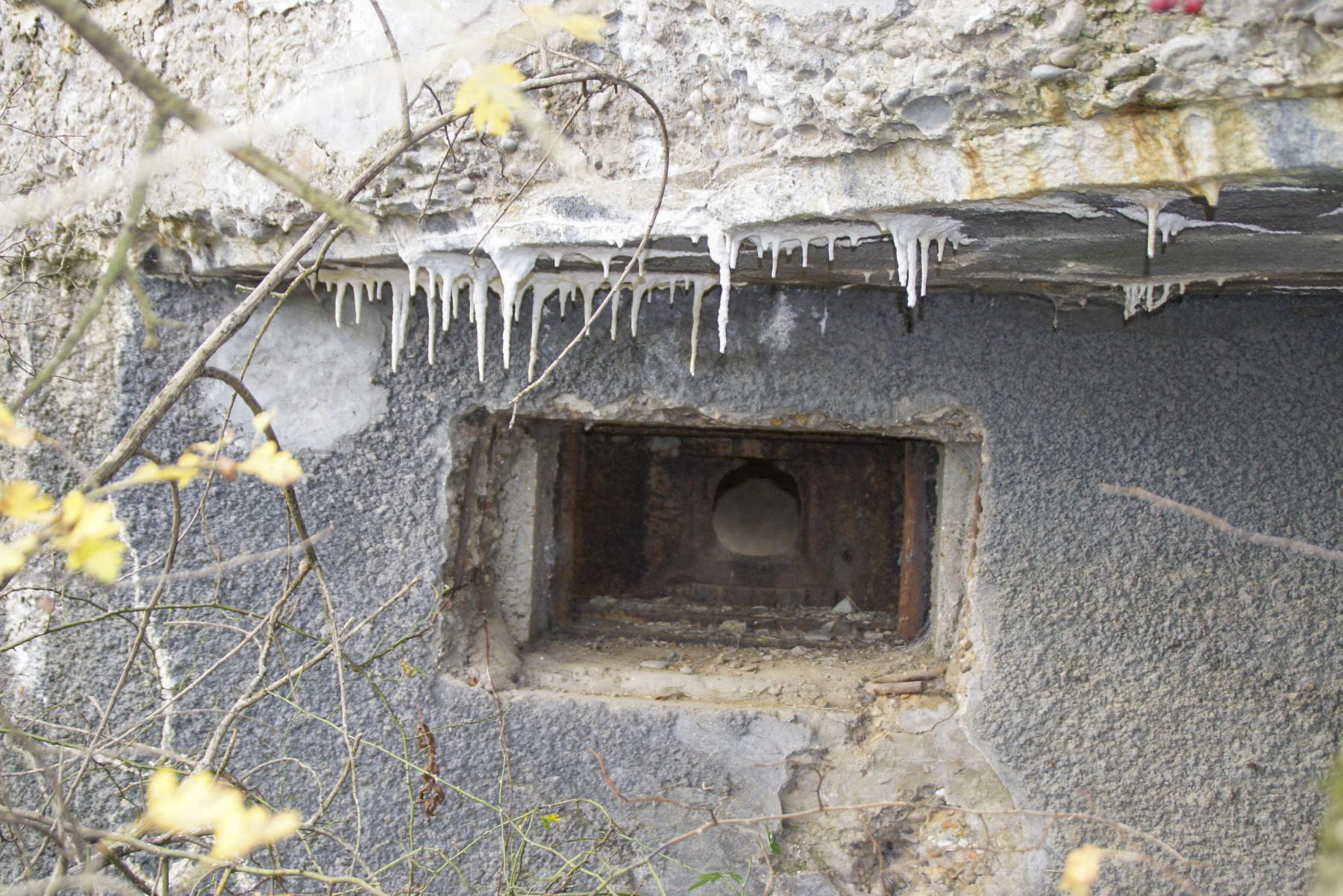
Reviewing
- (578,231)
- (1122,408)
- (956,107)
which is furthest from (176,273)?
(1122,408)

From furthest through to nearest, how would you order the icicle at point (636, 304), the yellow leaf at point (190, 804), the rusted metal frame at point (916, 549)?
the rusted metal frame at point (916, 549)
the icicle at point (636, 304)
the yellow leaf at point (190, 804)

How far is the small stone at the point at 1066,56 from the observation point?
4.06ft

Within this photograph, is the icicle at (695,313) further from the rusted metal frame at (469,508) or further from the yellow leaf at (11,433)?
the yellow leaf at (11,433)

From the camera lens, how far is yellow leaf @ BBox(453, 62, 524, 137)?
90 centimetres

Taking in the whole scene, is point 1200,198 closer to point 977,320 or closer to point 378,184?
point 977,320

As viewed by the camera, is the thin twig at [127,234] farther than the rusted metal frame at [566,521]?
No

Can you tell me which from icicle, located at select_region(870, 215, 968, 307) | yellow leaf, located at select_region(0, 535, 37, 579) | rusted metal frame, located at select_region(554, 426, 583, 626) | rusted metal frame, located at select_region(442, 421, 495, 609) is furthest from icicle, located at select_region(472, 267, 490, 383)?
yellow leaf, located at select_region(0, 535, 37, 579)

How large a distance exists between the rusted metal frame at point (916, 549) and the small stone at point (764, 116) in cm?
143

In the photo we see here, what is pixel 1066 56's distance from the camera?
1.24 m

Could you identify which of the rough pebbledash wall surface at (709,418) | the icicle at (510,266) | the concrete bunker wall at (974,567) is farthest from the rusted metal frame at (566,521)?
the icicle at (510,266)

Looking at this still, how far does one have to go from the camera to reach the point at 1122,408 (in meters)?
2.15

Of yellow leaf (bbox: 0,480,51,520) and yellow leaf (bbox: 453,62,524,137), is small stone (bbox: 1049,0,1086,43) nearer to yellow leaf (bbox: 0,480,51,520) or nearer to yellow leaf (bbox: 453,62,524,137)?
yellow leaf (bbox: 453,62,524,137)

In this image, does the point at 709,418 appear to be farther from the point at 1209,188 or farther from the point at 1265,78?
the point at 1265,78

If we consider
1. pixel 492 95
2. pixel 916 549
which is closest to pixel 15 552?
pixel 492 95
